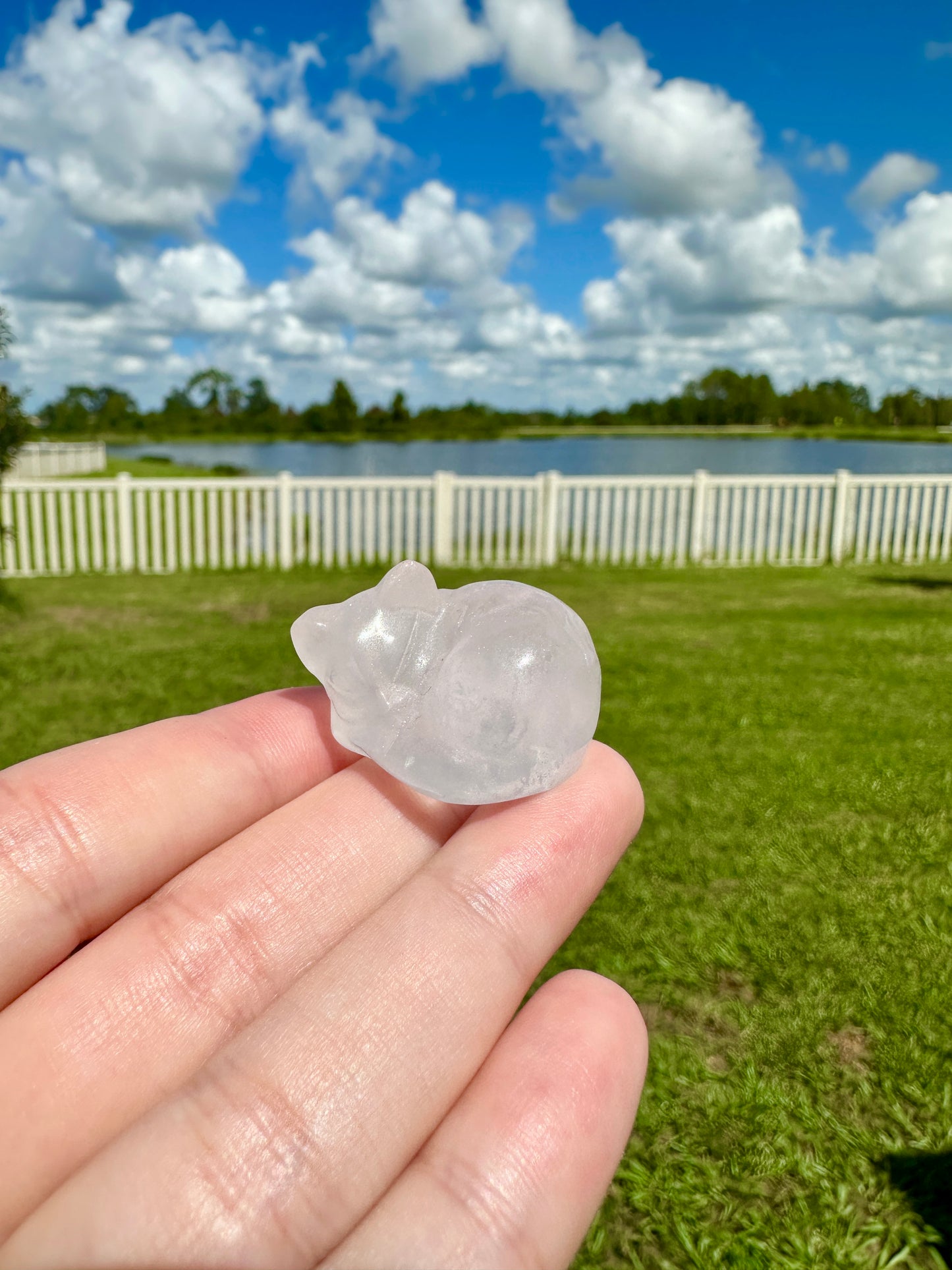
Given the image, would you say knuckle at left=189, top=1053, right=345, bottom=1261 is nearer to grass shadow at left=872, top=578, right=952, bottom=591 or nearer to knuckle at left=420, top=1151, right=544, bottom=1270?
knuckle at left=420, top=1151, right=544, bottom=1270

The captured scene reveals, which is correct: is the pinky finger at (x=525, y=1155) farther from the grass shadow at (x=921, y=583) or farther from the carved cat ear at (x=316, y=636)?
the grass shadow at (x=921, y=583)

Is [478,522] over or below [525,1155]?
over

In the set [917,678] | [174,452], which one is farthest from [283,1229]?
[174,452]

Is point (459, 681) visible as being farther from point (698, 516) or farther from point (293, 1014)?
point (698, 516)

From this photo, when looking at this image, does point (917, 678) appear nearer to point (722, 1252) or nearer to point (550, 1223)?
point (722, 1252)

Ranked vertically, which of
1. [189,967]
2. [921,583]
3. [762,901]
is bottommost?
[762,901]

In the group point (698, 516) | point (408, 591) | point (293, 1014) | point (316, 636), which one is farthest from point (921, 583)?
point (293, 1014)

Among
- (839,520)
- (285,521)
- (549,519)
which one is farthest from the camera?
(839,520)

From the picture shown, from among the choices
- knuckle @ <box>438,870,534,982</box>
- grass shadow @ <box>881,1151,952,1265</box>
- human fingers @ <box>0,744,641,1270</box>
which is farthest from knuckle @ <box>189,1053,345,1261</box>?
grass shadow @ <box>881,1151,952,1265</box>

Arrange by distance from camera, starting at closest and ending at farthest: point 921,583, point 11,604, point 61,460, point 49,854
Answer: point 49,854 → point 11,604 → point 921,583 → point 61,460
